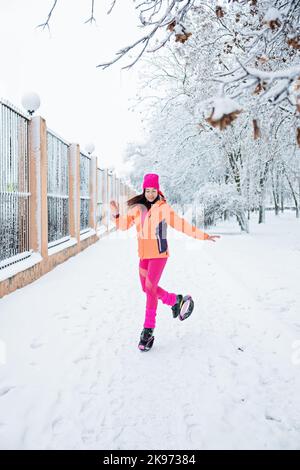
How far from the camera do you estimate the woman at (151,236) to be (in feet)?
11.4

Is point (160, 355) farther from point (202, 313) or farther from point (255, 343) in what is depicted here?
point (202, 313)

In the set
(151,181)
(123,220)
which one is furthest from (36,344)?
(151,181)

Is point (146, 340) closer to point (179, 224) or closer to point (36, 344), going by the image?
point (36, 344)

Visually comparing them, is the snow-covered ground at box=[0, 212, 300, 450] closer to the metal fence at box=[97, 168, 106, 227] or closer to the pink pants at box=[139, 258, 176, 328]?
the pink pants at box=[139, 258, 176, 328]

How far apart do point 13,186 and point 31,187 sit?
80 cm

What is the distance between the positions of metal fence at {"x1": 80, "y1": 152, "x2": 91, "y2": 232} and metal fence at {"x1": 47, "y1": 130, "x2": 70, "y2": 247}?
6.47 feet

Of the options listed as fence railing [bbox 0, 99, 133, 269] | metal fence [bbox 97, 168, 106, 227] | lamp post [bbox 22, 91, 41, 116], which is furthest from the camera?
metal fence [bbox 97, 168, 106, 227]

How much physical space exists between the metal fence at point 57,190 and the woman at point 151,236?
411 cm

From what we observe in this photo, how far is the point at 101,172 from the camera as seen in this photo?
15.4 meters

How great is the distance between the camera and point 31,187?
6.19 m

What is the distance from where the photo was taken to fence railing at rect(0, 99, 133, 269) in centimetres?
512

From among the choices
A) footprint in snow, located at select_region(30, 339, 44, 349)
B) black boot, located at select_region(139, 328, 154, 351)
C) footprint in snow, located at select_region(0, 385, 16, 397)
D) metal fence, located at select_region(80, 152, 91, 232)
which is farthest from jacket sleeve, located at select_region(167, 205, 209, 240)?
metal fence, located at select_region(80, 152, 91, 232)
